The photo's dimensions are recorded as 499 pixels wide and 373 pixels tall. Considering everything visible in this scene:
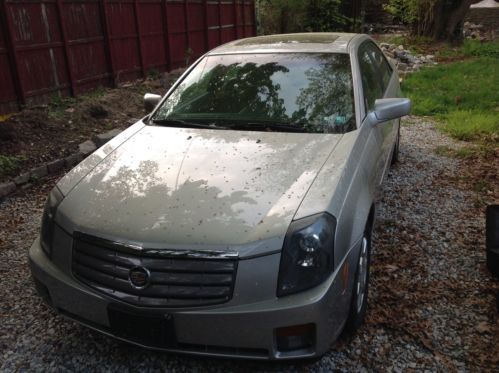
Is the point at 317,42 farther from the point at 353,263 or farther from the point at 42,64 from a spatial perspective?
the point at 42,64

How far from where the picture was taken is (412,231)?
3.79m

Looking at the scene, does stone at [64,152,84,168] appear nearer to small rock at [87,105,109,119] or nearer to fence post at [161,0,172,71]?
small rock at [87,105,109,119]

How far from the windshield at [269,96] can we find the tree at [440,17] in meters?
15.5

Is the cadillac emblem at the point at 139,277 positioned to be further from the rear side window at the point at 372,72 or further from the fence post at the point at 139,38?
the fence post at the point at 139,38

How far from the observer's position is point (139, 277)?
2027 millimetres

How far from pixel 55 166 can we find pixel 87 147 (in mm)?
584

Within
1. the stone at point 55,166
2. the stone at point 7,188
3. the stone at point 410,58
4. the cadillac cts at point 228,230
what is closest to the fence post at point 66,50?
the stone at point 55,166

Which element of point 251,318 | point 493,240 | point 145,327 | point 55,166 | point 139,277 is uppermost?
point 139,277

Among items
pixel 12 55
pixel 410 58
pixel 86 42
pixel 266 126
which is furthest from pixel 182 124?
pixel 410 58

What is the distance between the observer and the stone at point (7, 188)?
4742 mm

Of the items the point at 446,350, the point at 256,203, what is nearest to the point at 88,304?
the point at 256,203

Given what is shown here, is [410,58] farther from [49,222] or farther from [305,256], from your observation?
[49,222]

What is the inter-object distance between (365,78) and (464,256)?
1.54m

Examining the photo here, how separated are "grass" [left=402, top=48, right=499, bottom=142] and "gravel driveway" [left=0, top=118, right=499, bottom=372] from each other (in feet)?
8.95
